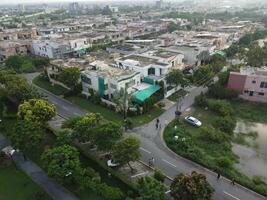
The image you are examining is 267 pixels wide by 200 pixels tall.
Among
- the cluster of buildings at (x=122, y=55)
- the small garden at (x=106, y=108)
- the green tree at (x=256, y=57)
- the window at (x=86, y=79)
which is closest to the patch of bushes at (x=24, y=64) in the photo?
the cluster of buildings at (x=122, y=55)

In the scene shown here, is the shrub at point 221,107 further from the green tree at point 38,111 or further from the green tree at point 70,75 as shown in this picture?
the green tree at point 38,111

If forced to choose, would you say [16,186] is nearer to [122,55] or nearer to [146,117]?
[146,117]

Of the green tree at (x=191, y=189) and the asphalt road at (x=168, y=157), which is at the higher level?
the green tree at (x=191, y=189)

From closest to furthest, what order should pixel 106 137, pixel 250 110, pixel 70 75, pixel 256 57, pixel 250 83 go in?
pixel 106 137, pixel 250 110, pixel 250 83, pixel 70 75, pixel 256 57

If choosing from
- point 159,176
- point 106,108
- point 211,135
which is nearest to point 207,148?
point 211,135

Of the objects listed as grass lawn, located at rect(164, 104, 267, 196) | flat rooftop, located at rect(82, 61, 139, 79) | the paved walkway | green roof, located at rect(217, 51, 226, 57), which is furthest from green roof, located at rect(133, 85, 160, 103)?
green roof, located at rect(217, 51, 226, 57)

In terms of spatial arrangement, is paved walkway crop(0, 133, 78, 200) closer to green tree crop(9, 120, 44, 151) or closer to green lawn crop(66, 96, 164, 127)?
green tree crop(9, 120, 44, 151)

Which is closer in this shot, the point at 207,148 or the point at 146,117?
the point at 207,148
